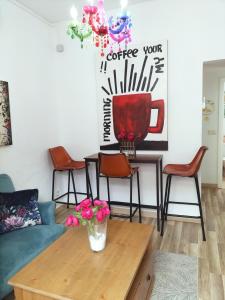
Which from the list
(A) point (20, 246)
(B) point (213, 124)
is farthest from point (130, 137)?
(B) point (213, 124)

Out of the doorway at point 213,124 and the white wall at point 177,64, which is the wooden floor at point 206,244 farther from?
the doorway at point 213,124

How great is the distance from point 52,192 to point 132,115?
1726 mm

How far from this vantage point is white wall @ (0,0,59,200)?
287 centimetres

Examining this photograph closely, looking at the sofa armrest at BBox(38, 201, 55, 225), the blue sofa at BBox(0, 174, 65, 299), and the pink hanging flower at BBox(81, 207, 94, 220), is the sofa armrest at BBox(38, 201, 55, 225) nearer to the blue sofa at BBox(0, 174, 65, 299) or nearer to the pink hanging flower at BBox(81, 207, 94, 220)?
the blue sofa at BBox(0, 174, 65, 299)

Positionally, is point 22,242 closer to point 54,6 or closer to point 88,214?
point 88,214

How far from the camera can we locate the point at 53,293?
1.32 metres

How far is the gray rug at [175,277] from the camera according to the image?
1894 millimetres

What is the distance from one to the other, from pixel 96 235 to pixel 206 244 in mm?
1585

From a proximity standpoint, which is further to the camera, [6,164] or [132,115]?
[132,115]

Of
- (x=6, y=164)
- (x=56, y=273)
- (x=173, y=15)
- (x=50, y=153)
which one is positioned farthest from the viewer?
(x=50, y=153)

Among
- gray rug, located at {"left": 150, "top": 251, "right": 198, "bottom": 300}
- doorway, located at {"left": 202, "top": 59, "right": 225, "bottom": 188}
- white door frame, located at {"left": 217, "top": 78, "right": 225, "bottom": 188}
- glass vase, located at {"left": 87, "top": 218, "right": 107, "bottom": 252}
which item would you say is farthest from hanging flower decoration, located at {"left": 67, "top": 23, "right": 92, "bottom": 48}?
white door frame, located at {"left": 217, "top": 78, "right": 225, "bottom": 188}

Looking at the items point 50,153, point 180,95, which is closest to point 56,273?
point 50,153

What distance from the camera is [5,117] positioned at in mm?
2787

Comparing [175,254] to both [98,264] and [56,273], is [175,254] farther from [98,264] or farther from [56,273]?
[56,273]
